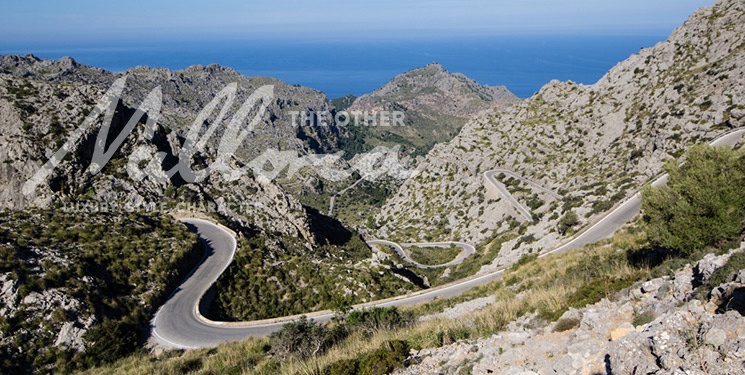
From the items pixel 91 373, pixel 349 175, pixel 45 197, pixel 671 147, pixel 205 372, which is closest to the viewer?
pixel 205 372

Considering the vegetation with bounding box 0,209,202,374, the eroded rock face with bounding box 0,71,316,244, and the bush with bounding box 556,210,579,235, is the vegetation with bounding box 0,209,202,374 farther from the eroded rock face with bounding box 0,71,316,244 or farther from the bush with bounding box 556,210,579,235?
the bush with bounding box 556,210,579,235

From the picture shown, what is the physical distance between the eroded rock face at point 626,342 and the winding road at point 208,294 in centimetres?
1502

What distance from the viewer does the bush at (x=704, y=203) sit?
35.9ft

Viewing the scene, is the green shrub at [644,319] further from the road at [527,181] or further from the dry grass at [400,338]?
the road at [527,181]

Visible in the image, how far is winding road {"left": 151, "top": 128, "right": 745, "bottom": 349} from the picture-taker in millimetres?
19766

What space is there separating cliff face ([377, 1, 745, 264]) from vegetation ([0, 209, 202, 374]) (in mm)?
32704

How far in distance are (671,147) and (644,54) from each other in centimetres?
3870

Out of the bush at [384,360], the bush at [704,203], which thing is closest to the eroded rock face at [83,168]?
the bush at [384,360]

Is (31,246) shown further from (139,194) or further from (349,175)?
(349,175)

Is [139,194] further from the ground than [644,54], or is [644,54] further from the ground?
[644,54]

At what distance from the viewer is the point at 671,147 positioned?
44344 mm

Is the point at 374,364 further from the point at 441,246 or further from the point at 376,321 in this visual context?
the point at 441,246

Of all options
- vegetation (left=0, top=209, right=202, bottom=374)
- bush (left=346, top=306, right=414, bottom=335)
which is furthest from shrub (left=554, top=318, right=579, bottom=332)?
vegetation (left=0, top=209, right=202, bottom=374)

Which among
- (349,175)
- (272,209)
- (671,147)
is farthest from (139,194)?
(349,175)
